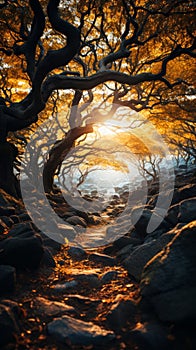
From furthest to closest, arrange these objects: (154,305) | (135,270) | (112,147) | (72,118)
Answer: (112,147) → (72,118) → (135,270) → (154,305)

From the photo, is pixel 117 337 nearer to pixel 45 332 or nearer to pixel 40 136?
pixel 45 332

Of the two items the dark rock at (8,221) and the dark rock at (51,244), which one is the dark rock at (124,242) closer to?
the dark rock at (51,244)

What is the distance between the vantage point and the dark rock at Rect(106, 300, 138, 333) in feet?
9.51

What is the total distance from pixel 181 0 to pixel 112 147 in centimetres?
1735

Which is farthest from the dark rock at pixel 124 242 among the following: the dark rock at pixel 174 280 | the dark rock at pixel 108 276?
the dark rock at pixel 174 280

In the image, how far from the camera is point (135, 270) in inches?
170

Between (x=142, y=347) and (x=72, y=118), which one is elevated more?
(x=72, y=118)

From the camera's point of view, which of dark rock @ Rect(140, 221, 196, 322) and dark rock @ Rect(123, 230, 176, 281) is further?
dark rock @ Rect(123, 230, 176, 281)

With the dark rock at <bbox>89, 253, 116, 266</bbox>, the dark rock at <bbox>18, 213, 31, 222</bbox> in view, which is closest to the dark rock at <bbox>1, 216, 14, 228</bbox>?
the dark rock at <bbox>18, 213, 31, 222</bbox>

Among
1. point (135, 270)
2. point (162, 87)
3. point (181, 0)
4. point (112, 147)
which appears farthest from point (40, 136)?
point (135, 270)

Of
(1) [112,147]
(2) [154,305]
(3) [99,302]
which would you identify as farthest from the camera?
(1) [112,147]

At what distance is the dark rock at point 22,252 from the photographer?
4051mm

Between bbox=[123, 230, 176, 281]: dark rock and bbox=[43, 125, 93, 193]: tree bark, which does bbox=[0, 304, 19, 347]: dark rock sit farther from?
bbox=[43, 125, 93, 193]: tree bark

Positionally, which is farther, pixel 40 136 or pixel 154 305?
pixel 40 136
